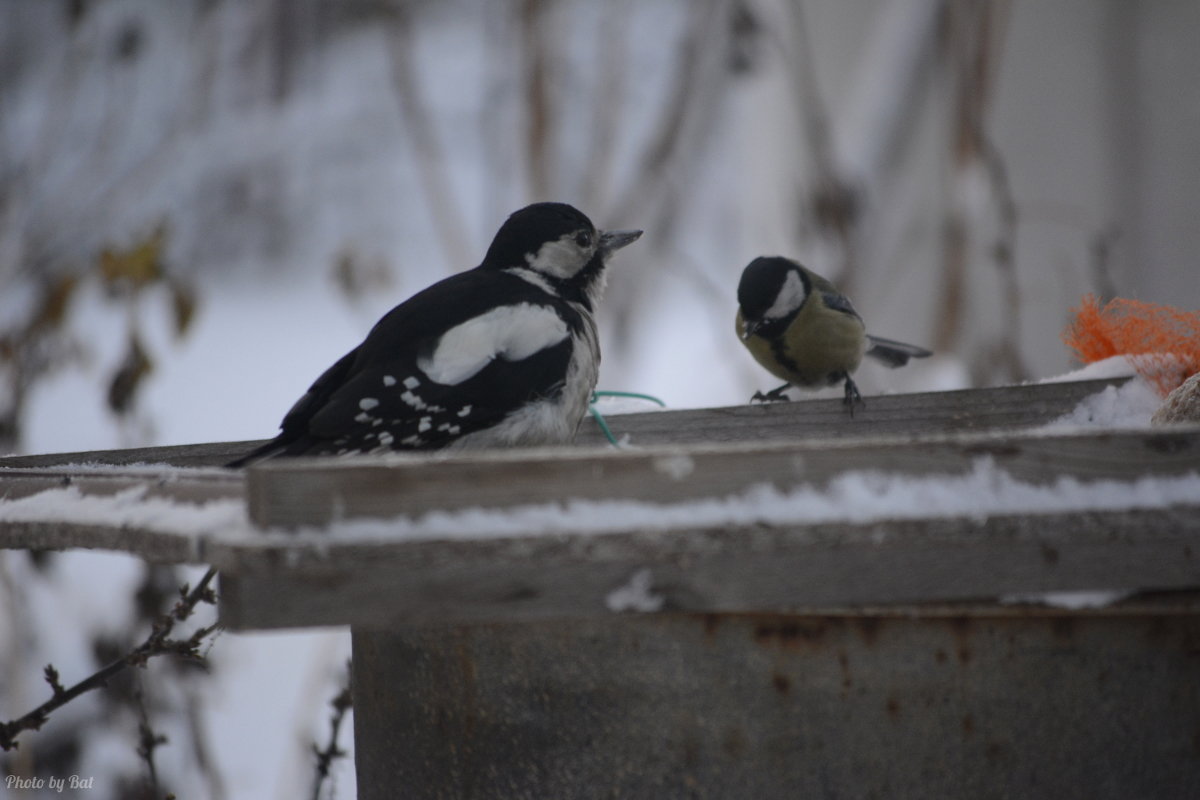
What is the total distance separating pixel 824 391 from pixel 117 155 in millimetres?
2532

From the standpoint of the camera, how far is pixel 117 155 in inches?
165

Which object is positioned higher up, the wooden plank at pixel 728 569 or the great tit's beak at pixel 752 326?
the great tit's beak at pixel 752 326

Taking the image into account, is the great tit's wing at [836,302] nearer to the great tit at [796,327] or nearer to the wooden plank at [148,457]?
the great tit at [796,327]

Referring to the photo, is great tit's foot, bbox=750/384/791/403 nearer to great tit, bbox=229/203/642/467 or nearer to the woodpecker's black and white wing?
great tit, bbox=229/203/642/467

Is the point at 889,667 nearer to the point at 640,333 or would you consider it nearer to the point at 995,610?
the point at 995,610

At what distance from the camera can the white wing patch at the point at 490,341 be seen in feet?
6.48

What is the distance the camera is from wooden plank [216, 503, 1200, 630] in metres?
1.07

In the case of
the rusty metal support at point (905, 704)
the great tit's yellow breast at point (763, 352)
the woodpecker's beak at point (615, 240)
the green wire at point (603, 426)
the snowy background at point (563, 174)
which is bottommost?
the rusty metal support at point (905, 704)

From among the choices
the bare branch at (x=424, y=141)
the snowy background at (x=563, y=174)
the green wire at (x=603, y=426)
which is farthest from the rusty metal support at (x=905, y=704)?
the bare branch at (x=424, y=141)

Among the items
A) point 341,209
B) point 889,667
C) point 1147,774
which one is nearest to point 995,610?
point 889,667

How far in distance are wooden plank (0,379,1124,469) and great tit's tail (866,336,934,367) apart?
0.86 m

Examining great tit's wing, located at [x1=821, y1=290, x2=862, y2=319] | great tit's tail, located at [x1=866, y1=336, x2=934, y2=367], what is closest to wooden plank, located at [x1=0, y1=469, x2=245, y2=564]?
great tit's wing, located at [x1=821, y1=290, x2=862, y2=319]

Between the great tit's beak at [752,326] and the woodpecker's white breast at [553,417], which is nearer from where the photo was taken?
the woodpecker's white breast at [553,417]

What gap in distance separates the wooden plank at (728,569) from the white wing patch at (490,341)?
89 centimetres
